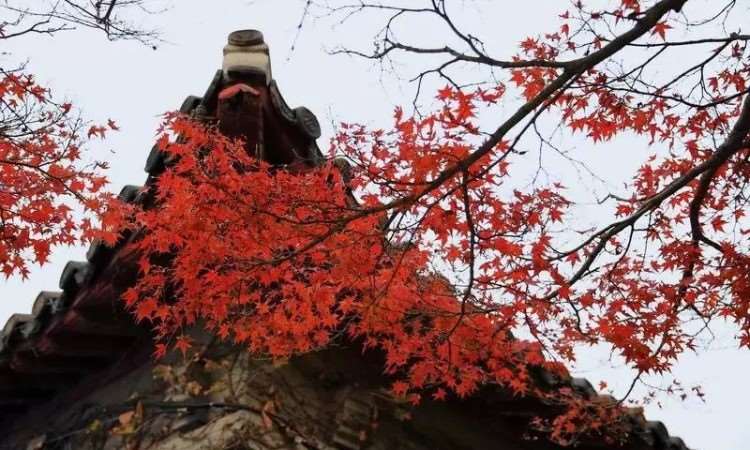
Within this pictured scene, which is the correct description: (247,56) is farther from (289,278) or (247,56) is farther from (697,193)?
(697,193)

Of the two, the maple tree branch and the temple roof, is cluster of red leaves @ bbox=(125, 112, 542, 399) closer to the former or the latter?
the temple roof

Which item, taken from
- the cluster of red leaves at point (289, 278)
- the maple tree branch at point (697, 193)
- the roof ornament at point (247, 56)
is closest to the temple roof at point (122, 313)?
the roof ornament at point (247, 56)

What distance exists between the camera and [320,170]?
195 inches

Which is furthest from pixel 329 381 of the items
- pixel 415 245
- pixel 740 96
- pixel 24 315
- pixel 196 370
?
pixel 740 96

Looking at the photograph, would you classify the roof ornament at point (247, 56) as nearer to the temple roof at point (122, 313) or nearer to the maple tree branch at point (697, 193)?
the temple roof at point (122, 313)

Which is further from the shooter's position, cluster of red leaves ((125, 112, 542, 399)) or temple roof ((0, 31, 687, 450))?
temple roof ((0, 31, 687, 450))

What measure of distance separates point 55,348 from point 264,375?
1.48 m

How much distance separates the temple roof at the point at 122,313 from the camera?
497 centimetres

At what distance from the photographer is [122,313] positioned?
17.8 feet

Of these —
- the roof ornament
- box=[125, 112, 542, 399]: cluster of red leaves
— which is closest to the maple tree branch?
box=[125, 112, 542, 399]: cluster of red leaves

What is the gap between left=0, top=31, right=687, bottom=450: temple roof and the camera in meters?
4.97

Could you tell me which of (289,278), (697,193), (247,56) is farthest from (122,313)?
(697,193)

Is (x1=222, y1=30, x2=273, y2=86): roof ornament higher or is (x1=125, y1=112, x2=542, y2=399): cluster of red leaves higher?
(x1=222, y1=30, x2=273, y2=86): roof ornament

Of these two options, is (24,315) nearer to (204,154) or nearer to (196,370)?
(196,370)
